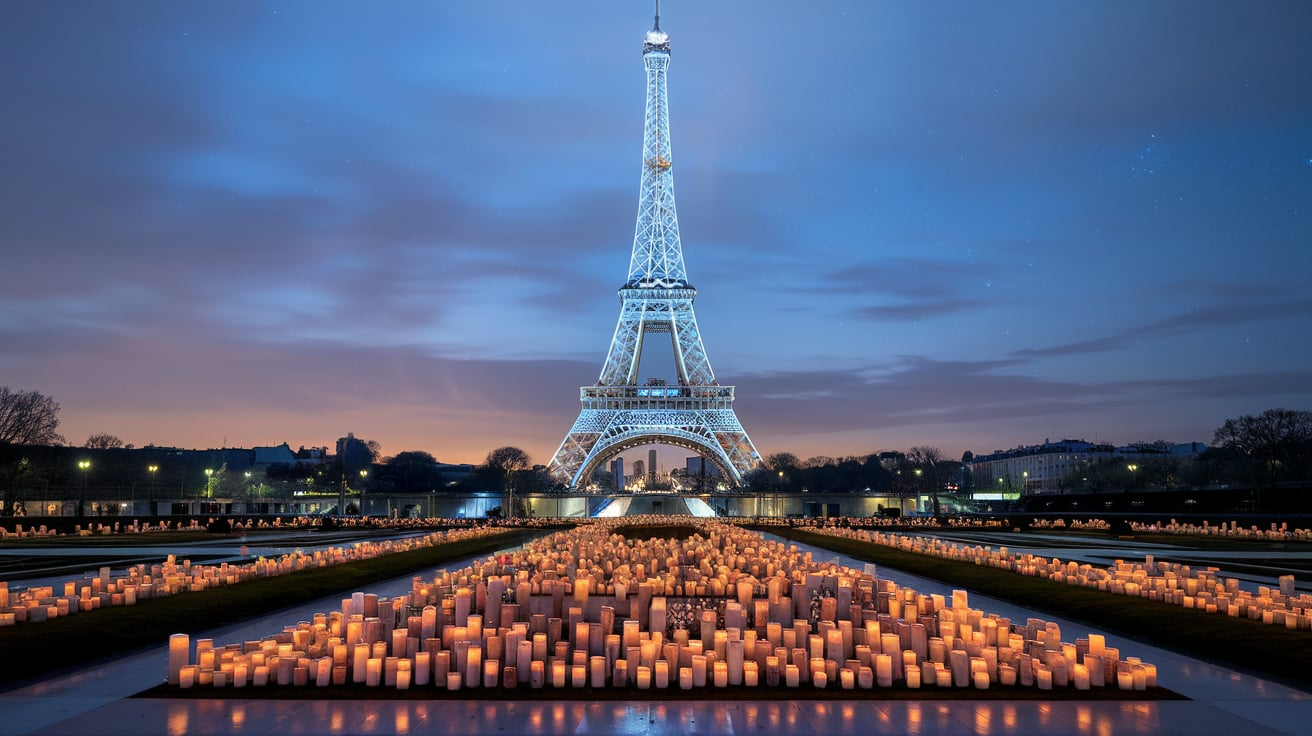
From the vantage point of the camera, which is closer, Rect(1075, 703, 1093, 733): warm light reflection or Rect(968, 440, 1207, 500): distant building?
Rect(1075, 703, 1093, 733): warm light reflection

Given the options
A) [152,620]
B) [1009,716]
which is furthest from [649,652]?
[152,620]

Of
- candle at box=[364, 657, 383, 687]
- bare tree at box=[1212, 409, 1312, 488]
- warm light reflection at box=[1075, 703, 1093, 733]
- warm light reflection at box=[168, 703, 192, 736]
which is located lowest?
warm light reflection at box=[1075, 703, 1093, 733]

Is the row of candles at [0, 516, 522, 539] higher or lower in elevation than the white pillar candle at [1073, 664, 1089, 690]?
lower

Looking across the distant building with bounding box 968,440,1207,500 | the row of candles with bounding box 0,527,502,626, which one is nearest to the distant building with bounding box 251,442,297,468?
the distant building with bounding box 968,440,1207,500

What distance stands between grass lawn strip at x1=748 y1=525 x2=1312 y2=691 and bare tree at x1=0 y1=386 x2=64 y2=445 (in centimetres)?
6707

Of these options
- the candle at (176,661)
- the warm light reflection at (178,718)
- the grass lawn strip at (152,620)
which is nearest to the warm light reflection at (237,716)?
the warm light reflection at (178,718)

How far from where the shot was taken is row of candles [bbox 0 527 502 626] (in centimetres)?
1184

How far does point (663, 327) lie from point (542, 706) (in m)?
85.8

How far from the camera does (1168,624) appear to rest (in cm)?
1241

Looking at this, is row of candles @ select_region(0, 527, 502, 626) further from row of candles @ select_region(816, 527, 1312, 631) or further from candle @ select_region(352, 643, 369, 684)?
row of candles @ select_region(816, 527, 1312, 631)

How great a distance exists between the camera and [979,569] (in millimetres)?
20766

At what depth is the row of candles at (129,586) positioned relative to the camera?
38.8ft

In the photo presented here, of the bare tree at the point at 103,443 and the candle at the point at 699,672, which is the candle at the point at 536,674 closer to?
the candle at the point at 699,672

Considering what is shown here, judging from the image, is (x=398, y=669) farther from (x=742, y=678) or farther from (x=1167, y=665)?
(x=1167, y=665)
